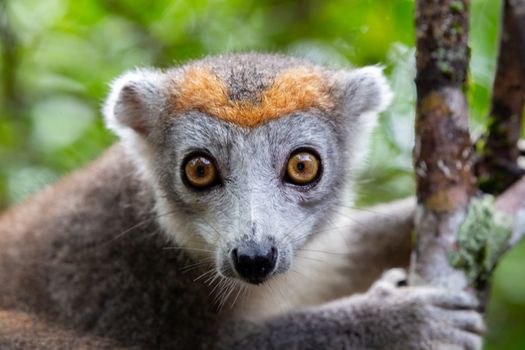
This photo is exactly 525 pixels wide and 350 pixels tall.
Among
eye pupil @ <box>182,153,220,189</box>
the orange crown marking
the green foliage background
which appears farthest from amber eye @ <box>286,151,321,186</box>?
the green foliage background

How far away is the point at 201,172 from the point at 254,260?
87cm

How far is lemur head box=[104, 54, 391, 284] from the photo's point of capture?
4.46 m

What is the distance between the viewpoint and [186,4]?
22.0ft

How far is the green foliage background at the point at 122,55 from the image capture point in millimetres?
6406

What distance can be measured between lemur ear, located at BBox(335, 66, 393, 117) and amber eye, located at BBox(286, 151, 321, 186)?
69 centimetres

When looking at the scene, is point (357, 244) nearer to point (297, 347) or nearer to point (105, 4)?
point (297, 347)

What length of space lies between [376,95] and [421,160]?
3.74ft

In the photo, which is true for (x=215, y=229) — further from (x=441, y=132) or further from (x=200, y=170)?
(x=441, y=132)

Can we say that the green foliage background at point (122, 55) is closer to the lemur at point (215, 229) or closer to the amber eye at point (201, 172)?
the lemur at point (215, 229)

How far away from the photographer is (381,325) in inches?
198

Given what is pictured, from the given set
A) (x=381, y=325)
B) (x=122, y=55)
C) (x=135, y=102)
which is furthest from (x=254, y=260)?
(x=122, y=55)

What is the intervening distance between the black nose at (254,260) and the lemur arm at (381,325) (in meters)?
1.08

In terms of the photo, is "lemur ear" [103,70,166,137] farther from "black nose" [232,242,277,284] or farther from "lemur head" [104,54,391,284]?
"black nose" [232,242,277,284]

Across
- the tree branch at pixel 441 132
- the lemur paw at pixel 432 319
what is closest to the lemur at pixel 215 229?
the lemur paw at pixel 432 319
